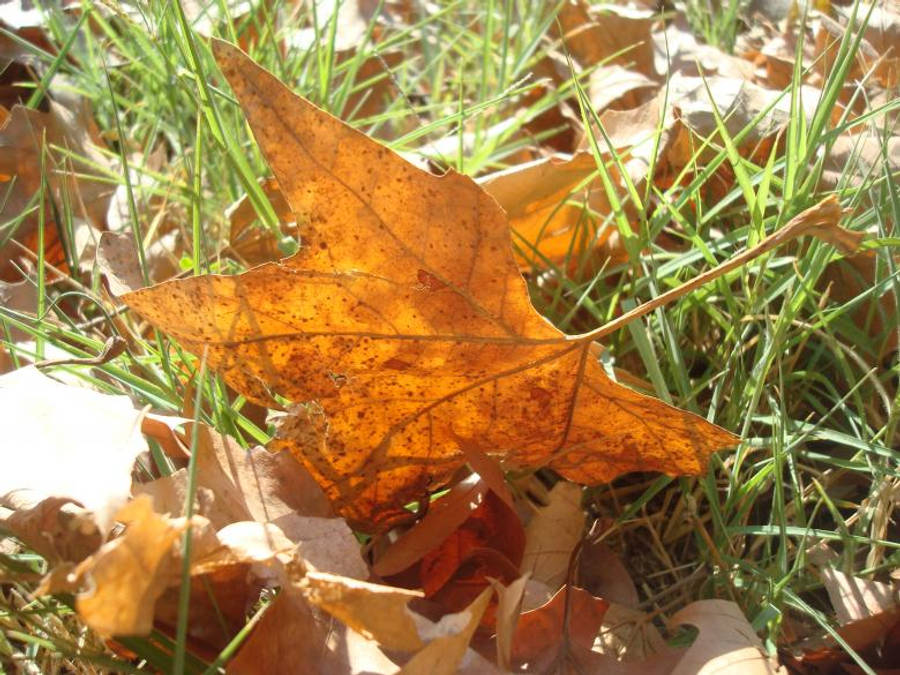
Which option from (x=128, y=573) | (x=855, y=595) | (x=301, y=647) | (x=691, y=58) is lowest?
(x=855, y=595)

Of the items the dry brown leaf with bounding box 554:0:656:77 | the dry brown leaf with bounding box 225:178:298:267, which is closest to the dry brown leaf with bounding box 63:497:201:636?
the dry brown leaf with bounding box 225:178:298:267

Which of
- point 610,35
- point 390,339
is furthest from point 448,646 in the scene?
point 610,35

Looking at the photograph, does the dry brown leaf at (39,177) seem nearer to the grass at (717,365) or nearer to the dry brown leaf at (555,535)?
the grass at (717,365)

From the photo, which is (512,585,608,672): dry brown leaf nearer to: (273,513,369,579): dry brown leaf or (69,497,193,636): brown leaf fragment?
(273,513,369,579): dry brown leaf

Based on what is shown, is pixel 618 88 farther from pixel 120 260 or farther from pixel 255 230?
pixel 120 260

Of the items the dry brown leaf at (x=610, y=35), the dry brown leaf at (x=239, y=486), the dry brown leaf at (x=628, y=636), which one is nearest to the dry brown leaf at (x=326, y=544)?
the dry brown leaf at (x=239, y=486)
